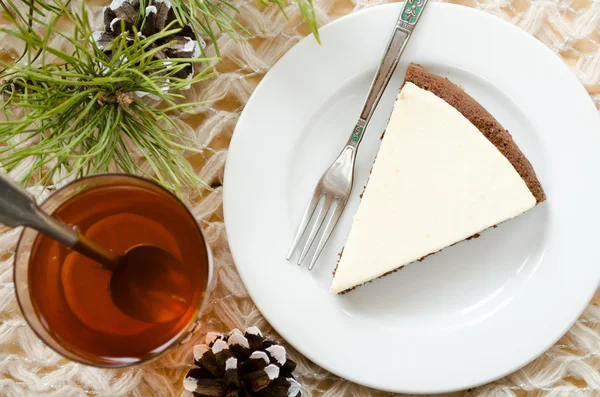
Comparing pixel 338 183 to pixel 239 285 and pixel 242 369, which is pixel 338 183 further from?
pixel 242 369

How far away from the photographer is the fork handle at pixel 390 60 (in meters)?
1.25

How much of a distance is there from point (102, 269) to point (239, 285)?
0.36 metres

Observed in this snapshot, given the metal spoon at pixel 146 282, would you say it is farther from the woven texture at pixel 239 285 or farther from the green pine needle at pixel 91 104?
the woven texture at pixel 239 285

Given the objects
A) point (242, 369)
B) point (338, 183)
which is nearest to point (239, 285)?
point (242, 369)

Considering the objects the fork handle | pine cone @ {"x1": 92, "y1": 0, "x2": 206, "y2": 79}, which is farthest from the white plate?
pine cone @ {"x1": 92, "y1": 0, "x2": 206, "y2": 79}

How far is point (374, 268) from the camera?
4.09 feet

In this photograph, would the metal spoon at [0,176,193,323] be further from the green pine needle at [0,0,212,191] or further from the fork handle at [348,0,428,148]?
the fork handle at [348,0,428,148]

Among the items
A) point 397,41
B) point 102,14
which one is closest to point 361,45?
point 397,41

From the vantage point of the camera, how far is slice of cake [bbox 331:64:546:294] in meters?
1.20

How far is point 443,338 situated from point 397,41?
672mm

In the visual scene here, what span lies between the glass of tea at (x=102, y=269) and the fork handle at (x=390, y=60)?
19.3 inches

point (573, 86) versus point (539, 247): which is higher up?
point (573, 86)

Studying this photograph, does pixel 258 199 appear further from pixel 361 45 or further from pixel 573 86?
pixel 573 86

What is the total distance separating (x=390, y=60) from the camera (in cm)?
126
